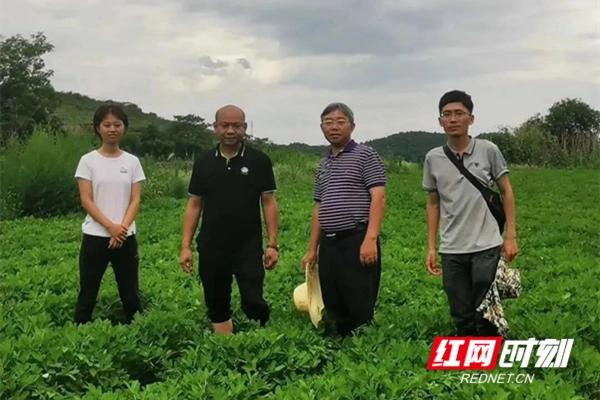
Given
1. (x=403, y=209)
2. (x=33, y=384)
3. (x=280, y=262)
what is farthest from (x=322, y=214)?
(x=403, y=209)

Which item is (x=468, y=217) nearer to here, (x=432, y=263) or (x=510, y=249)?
(x=510, y=249)

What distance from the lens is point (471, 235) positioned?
4402 millimetres

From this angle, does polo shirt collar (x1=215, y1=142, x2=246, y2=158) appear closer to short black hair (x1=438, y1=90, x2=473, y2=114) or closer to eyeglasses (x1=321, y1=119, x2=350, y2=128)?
eyeglasses (x1=321, y1=119, x2=350, y2=128)

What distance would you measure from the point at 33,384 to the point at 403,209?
37.0ft

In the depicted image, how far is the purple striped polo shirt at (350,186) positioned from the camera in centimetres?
461

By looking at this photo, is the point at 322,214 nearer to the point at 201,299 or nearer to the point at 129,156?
the point at 129,156

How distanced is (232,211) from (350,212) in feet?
2.73

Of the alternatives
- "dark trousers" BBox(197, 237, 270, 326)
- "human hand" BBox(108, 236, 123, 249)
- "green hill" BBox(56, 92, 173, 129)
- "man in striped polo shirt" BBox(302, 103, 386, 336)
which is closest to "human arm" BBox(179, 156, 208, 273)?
"dark trousers" BBox(197, 237, 270, 326)

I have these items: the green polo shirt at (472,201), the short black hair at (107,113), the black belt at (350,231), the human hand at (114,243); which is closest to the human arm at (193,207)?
the human hand at (114,243)

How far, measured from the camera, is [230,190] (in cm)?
489

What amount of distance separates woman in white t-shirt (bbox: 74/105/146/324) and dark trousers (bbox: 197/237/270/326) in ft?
2.07

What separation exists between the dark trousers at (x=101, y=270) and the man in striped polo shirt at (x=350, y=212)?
4.99ft

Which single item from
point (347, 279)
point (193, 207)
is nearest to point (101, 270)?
point (193, 207)

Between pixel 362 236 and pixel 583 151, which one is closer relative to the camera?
pixel 362 236
